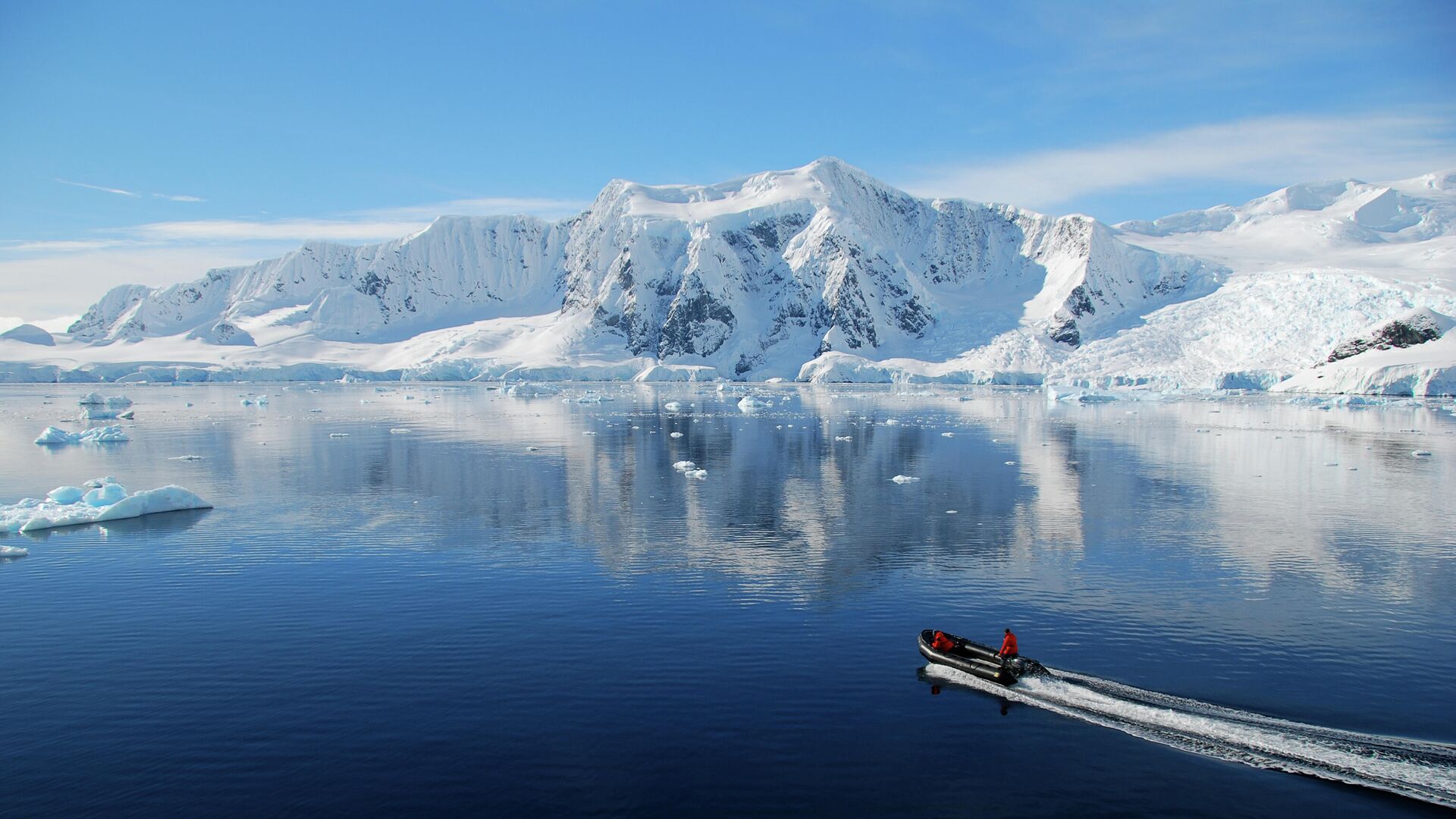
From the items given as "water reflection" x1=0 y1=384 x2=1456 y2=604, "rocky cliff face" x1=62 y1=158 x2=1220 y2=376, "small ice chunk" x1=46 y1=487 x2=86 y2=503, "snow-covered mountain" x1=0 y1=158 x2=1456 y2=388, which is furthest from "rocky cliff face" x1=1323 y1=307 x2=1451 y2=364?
"small ice chunk" x1=46 y1=487 x2=86 y2=503

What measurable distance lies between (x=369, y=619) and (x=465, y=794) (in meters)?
8.67

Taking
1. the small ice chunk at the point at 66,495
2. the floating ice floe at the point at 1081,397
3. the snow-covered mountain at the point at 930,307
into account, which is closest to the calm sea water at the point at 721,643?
the small ice chunk at the point at 66,495

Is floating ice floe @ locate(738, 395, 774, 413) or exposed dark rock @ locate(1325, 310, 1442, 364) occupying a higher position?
exposed dark rock @ locate(1325, 310, 1442, 364)

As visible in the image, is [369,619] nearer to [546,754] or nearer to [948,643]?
[546,754]

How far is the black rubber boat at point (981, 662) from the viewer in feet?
53.9

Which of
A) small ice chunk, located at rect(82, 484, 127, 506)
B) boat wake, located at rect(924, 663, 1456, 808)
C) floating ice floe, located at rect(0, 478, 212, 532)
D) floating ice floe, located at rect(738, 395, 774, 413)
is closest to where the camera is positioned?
boat wake, located at rect(924, 663, 1456, 808)

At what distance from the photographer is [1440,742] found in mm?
14125

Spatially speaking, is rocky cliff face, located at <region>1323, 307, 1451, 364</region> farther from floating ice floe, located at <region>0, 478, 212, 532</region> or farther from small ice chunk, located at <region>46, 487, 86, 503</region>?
small ice chunk, located at <region>46, 487, 86, 503</region>

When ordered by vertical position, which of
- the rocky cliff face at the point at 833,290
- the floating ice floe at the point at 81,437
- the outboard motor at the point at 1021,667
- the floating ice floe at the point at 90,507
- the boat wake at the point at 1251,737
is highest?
the rocky cliff face at the point at 833,290

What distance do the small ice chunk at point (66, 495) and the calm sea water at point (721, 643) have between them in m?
4.51

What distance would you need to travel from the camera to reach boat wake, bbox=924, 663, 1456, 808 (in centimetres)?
1323

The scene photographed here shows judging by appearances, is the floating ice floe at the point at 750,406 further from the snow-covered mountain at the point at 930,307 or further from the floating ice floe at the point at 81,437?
the snow-covered mountain at the point at 930,307

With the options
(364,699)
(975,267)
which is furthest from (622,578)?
(975,267)

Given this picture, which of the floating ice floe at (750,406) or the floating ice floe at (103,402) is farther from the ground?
the floating ice floe at (103,402)
